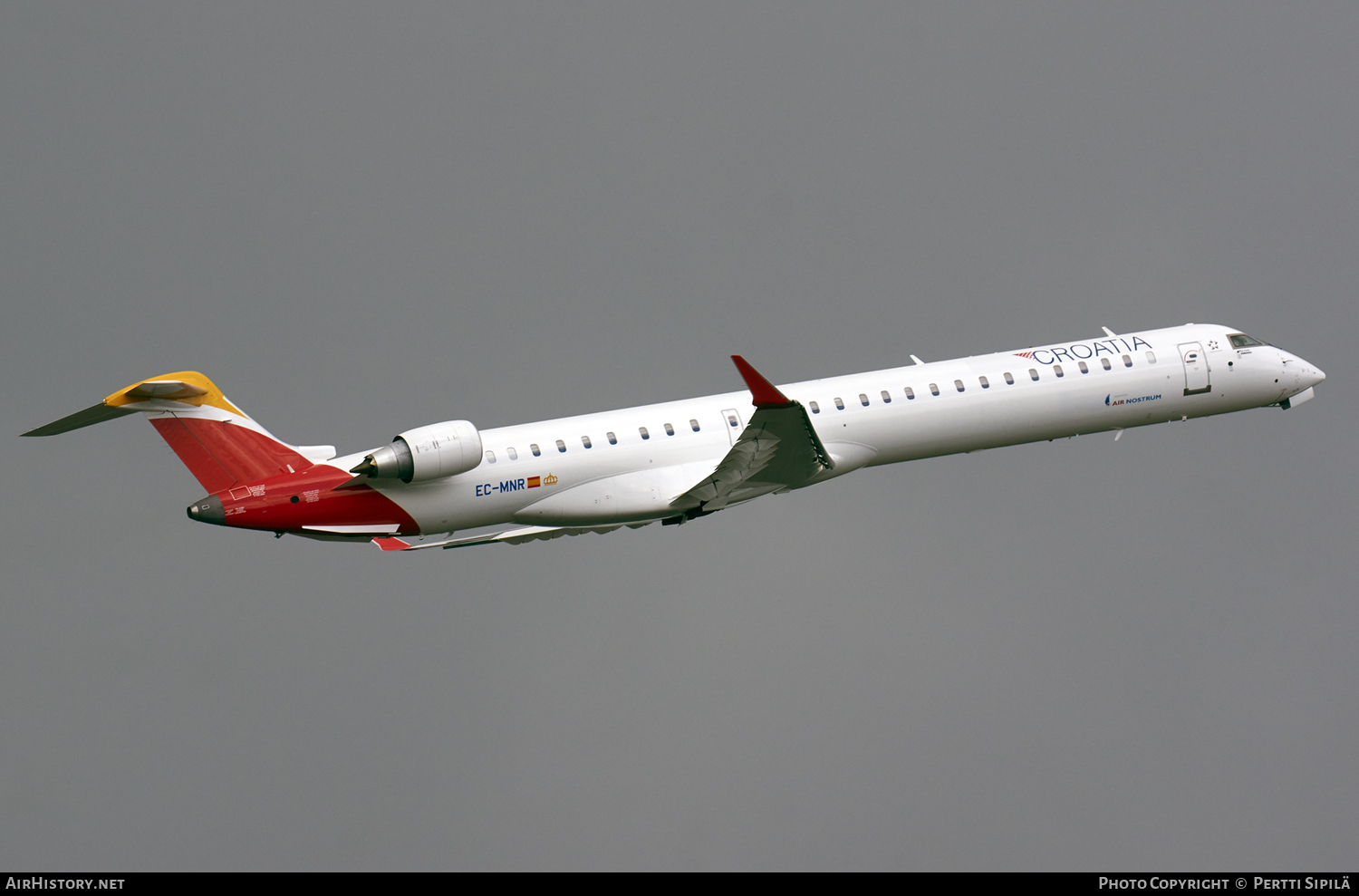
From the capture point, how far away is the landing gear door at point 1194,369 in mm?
46344

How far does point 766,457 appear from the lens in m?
40.1

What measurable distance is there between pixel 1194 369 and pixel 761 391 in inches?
540

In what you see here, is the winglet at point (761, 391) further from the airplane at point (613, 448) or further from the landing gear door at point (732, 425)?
the landing gear door at point (732, 425)

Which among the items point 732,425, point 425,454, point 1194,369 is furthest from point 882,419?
point 425,454

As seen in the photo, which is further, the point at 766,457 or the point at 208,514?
the point at 766,457

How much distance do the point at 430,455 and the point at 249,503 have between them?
3.91 meters

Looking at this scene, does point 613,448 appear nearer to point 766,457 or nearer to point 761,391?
point 766,457

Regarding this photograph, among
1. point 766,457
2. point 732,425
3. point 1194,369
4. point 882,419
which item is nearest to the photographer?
point 766,457

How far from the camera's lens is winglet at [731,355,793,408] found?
123 feet

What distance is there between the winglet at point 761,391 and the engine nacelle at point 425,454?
19.0ft

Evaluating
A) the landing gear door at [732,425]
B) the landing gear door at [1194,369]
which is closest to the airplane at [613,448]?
the landing gear door at [732,425]

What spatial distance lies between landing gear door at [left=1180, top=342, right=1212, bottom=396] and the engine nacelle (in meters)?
18.3

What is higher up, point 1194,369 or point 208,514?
point 1194,369
